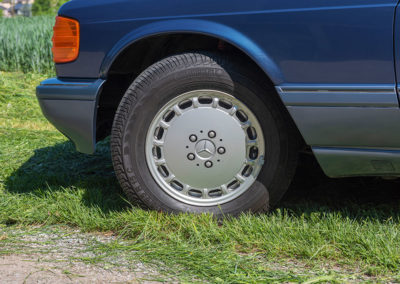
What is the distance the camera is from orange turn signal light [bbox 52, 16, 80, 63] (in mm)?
3162

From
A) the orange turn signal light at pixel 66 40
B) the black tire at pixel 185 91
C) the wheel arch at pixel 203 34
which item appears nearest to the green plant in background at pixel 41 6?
the orange turn signal light at pixel 66 40

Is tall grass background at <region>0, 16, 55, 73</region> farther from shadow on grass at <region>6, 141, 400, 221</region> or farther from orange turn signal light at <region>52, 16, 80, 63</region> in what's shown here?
orange turn signal light at <region>52, 16, 80, 63</region>

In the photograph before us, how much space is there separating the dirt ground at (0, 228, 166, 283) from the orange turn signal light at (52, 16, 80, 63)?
1.01m

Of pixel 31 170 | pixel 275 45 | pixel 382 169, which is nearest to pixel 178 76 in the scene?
pixel 275 45

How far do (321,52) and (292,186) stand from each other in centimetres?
124

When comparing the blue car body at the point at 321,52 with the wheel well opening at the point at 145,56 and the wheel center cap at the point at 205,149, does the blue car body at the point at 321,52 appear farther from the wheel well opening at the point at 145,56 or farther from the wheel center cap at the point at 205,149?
the wheel center cap at the point at 205,149

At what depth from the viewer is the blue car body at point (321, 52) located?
2.60 metres

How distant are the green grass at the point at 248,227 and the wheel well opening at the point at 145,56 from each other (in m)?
0.57

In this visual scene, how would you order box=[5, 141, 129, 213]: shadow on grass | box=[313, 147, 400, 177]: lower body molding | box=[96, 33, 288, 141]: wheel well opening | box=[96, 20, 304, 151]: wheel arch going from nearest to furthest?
box=[313, 147, 400, 177]: lower body molding → box=[96, 20, 304, 151]: wheel arch → box=[96, 33, 288, 141]: wheel well opening → box=[5, 141, 129, 213]: shadow on grass

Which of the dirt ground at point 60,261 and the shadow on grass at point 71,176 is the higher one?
the dirt ground at point 60,261

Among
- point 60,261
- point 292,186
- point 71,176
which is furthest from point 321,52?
point 71,176

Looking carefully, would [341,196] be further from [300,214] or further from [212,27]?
[212,27]

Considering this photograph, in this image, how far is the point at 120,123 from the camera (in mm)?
3070

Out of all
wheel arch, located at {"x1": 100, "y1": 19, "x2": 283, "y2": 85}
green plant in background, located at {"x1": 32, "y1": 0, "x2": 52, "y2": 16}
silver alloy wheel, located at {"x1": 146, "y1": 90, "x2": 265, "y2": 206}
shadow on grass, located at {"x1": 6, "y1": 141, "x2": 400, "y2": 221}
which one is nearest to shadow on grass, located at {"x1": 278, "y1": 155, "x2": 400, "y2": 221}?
shadow on grass, located at {"x1": 6, "y1": 141, "x2": 400, "y2": 221}
